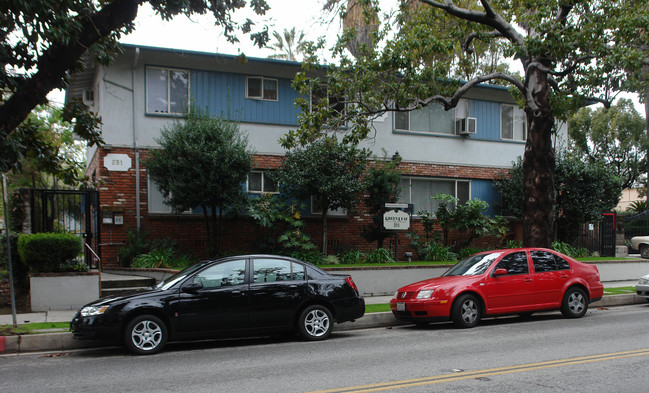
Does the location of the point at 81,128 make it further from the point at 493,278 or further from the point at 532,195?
the point at 532,195

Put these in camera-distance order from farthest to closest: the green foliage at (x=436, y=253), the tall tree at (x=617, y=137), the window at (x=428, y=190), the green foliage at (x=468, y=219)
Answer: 1. the tall tree at (x=617, y=137)
2. the window at (x=428, y=190)
3. the green foliage at (x=468, y=219)
4. the green foliage at (x=436, y=253)

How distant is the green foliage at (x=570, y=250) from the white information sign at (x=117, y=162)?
14108mm

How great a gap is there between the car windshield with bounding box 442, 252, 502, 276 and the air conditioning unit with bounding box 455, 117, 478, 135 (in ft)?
31.9

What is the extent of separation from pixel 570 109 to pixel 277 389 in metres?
12.4

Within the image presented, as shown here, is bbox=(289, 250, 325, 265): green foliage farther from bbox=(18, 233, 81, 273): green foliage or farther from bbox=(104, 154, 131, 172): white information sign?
bbox=(18, 233, 81, 273): green foliage

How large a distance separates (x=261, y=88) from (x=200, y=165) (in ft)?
14.7

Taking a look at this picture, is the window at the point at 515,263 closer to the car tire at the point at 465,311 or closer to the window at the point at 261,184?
the car tire at the point at 465,311

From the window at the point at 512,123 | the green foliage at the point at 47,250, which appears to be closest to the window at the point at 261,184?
the green foliage at the point at 47,250

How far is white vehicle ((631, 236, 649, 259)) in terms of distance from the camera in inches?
1105

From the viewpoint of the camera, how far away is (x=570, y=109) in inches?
609

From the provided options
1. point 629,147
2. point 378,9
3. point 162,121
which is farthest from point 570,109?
point 629,147

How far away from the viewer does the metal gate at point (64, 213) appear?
13.9m

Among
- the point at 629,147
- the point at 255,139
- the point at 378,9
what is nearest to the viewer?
the point at 378,9

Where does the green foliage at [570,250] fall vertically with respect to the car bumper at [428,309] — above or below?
above
